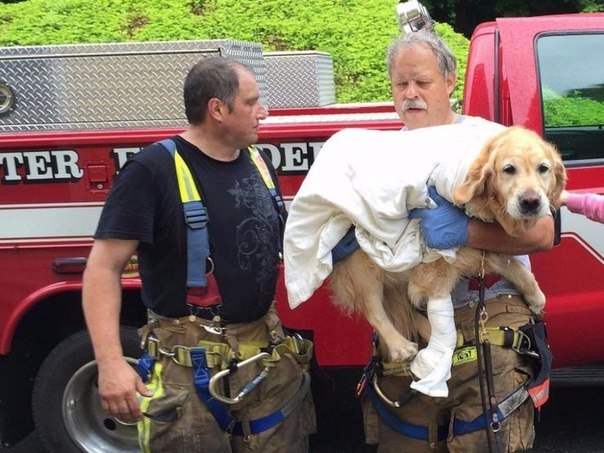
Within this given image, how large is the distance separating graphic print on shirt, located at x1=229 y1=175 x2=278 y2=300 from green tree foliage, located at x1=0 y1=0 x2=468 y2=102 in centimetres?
415

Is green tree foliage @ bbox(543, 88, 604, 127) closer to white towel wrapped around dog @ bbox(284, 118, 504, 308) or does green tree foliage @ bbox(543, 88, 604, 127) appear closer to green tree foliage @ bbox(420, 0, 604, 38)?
white towel wrapped around dog @ bbox(284, 118, 504, 308)

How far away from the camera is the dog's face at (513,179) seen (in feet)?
7.14

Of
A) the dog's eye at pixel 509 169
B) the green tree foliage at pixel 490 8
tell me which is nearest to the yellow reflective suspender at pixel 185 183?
the dog's eye at pixel 509 169

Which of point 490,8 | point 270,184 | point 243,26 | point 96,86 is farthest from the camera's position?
point 490,8

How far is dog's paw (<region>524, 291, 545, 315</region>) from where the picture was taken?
2.57 metres

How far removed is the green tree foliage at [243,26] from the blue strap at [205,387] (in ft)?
14.5

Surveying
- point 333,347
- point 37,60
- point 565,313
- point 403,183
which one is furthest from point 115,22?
point 403,183

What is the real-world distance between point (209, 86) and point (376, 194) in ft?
2.23

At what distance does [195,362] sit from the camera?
8.49 ft

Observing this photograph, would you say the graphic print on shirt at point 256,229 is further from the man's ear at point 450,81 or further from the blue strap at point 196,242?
the man's ear at point 450,81

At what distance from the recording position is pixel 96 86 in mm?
3713

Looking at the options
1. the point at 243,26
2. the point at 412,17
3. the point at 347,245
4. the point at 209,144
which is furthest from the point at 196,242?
the point at 243,26

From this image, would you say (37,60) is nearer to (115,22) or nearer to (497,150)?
(497,150)

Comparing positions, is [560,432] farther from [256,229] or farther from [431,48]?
[431,48]
